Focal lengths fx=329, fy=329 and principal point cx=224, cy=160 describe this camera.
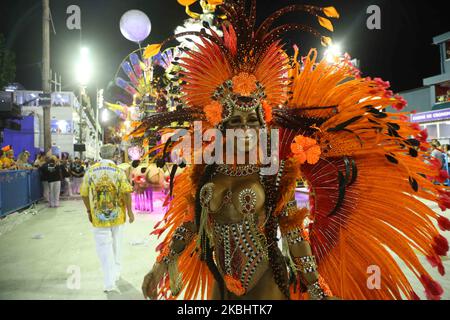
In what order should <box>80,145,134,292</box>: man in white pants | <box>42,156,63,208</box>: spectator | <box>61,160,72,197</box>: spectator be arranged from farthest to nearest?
<box>61,160,72,197</box>: spectator
<box>42,156,63,208</box>: spectator
<box>80,145,134,292</box>: man in white pants

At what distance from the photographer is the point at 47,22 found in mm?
12773

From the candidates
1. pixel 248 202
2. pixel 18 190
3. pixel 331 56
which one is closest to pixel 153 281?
pixel 248 202

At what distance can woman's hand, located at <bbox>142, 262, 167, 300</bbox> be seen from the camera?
1970 mm

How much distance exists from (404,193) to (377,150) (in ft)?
1.03

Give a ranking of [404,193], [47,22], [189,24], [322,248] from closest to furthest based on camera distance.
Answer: [404,193] → [322,248] → [189,24] → [47,22]

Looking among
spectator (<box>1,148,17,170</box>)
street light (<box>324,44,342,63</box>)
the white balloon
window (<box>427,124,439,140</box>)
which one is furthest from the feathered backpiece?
window (<box>427,124,439,140</box>)

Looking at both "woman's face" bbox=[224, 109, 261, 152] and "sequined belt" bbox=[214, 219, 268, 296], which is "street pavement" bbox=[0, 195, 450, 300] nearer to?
"sequined belt" bbox=[214, 219, 268, 296]

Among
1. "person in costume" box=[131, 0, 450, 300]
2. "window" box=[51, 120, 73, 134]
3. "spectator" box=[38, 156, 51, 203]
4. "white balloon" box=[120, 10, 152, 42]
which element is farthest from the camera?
"window" box=[51, 120, 73, 134]

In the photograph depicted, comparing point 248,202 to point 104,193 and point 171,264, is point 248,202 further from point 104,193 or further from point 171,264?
point 104,193

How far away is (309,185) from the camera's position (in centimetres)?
223

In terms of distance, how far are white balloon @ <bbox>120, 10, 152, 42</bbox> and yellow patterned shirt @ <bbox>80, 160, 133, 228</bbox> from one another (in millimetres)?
6629

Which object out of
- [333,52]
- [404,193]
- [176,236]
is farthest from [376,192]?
[176,236]

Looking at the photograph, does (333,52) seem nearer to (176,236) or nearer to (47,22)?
(176,236)

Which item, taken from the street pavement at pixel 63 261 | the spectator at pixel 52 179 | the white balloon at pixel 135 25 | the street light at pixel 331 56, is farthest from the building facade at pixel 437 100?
Result: the street light at pixel 331 56
